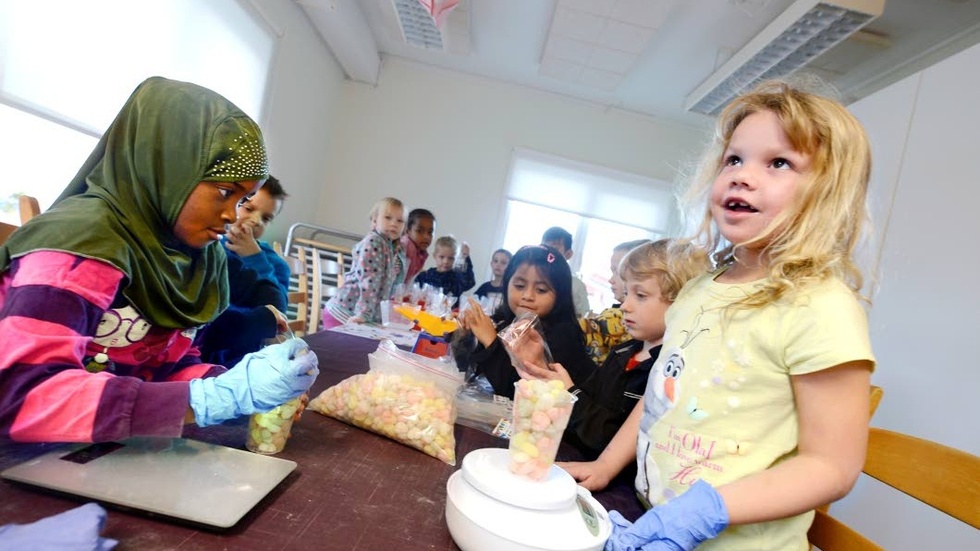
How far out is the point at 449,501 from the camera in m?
0.67

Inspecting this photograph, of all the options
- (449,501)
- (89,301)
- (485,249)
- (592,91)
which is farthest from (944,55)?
(89,301)

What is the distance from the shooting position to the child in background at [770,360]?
72cm

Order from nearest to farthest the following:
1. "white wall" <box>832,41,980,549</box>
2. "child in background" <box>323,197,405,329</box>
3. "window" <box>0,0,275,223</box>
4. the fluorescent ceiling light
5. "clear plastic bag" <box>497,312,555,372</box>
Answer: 1. "clear plastic bag" <box>497,312,555,372</box>
2. "white wall" <box>832,41,980,549</box>
3. "window" <box>0,0,275,223</box>
4. the fluorescent ceiling light
5. "child in background" <box>323,197,405,329</box>

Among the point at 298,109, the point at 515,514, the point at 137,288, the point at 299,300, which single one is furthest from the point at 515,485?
the point at 298,109

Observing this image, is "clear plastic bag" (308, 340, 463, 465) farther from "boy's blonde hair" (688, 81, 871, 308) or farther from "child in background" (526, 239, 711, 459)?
"boy's blonde hair" (688, 81, 871, 308)

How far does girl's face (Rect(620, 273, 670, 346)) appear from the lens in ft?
4.62

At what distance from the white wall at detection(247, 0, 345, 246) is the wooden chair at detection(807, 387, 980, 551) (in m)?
4.03

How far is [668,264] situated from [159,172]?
45.7 inches

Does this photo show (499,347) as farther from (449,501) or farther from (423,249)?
(423,249)

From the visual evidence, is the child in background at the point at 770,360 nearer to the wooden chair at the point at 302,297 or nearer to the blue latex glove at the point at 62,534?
the blue latex glove at the point at 62,534

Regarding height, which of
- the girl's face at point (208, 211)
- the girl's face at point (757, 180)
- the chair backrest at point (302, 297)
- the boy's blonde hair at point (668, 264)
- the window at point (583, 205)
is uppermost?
the window at point (583, 205)

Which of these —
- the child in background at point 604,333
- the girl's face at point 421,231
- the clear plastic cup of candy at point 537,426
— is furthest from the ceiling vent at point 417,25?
the clear plastic cup of candy at point 537,426

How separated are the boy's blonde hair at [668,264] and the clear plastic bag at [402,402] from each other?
0.58m

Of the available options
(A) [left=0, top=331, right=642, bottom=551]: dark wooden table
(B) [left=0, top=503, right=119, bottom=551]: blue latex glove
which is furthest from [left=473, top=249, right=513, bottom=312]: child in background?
(B) [left=0, top=503, right=119, bottom=551]: blue latex glove
